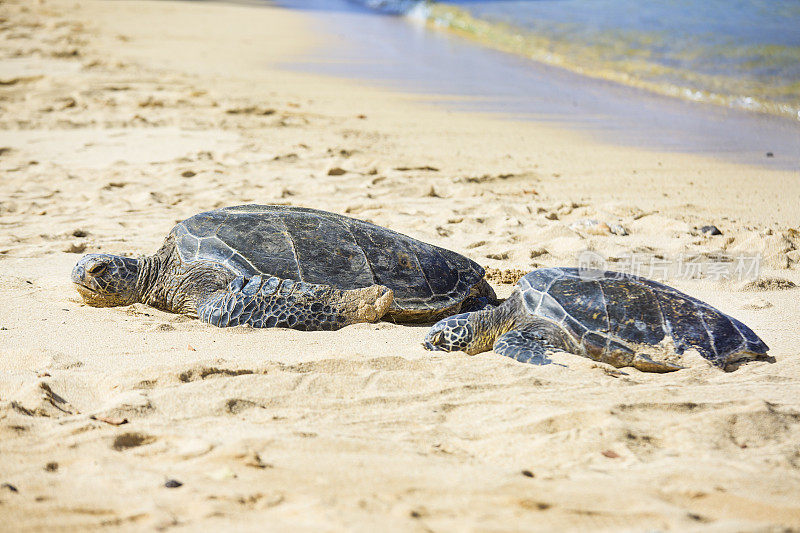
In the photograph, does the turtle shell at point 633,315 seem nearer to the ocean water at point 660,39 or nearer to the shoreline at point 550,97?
the shoreline at point 550,97

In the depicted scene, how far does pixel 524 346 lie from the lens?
345 centimetres

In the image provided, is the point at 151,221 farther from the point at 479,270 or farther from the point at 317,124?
the point at 317,124

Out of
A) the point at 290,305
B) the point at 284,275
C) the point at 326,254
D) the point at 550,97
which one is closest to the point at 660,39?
the point at 550,97

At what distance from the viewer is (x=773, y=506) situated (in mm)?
2008

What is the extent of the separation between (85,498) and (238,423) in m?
0.65

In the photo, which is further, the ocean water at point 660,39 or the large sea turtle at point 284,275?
the ocean water at point 660,39

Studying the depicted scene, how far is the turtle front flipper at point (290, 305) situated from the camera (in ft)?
11.9

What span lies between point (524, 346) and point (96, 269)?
8.19 feet

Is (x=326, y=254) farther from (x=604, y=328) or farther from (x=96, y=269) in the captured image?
(x=604, y=328)

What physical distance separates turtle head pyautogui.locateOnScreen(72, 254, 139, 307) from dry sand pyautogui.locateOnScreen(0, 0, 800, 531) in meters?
0.10

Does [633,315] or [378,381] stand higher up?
[633,315]

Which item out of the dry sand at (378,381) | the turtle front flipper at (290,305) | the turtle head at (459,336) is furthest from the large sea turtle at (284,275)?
the turtle head at (459,336)

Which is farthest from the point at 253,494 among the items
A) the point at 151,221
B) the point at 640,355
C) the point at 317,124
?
the point at 317,124

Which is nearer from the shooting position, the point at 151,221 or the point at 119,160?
the point at 151,221
